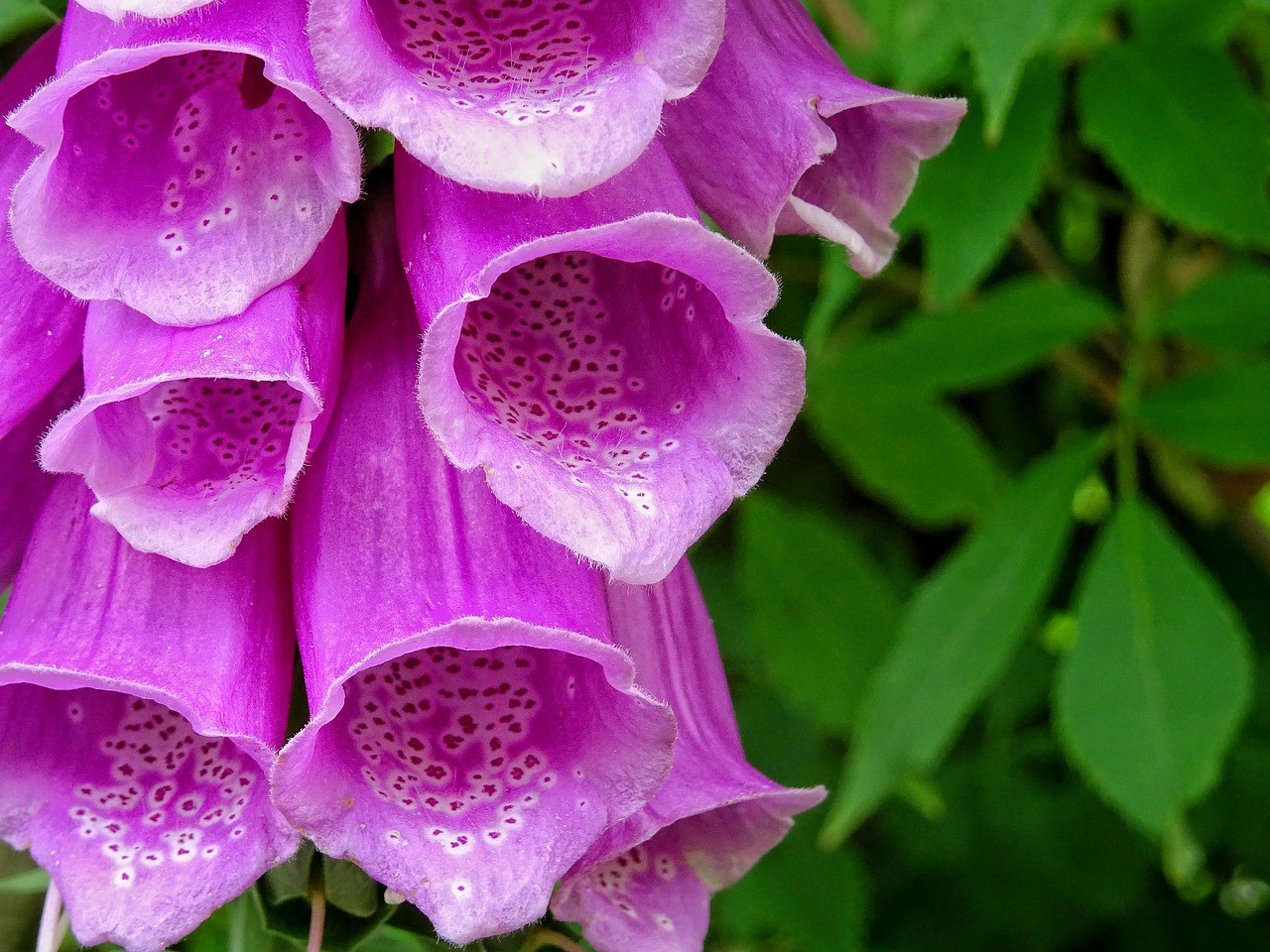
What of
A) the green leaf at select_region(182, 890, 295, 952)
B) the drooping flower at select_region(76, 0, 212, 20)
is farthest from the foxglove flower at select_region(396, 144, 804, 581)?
the green leaf at select_region(182, 890, 295, 952)

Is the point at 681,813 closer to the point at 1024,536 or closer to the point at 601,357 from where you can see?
the point at 601,357

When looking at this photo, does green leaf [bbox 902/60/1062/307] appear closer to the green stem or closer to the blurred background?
the blurred background

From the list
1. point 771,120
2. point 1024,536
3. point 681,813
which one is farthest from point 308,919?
point 1024,536

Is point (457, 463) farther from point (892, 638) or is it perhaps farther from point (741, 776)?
point (892, 638)

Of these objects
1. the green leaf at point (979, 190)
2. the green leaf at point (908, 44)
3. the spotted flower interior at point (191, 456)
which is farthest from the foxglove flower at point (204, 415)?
the green leaf at point (979, 190)

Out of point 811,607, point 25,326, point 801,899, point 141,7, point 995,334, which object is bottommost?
point 801,899
